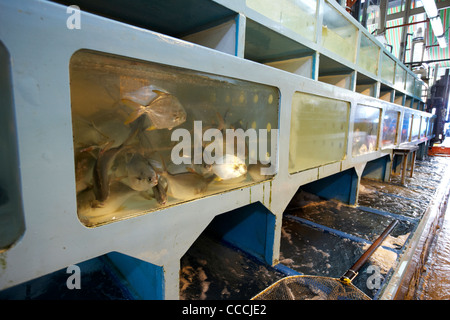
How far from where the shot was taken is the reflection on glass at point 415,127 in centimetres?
529

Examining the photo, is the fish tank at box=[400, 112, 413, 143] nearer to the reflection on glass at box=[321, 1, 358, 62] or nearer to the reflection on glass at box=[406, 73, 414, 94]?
the reflection on glass at box=[406, 73, 414, 94]

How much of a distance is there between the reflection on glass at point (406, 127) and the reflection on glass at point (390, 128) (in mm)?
516

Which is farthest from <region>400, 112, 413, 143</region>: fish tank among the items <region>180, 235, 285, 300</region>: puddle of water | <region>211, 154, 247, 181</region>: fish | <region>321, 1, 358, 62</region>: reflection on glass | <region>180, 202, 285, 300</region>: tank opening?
<region>211, 154, 247, 181</region>: fish

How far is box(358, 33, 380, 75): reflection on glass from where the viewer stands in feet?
9.19

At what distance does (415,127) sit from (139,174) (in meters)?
6.82

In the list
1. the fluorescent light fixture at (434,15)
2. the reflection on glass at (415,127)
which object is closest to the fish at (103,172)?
the fluorescent light fixture at (434,15)

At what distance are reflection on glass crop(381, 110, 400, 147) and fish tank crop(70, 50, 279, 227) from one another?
3119mm

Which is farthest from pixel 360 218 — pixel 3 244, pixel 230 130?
pixel 3 244

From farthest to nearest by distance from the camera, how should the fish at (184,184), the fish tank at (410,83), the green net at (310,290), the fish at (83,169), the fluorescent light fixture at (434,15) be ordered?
the fish tank at (410,83), the fluorescent light fixture at (434,15), the green net at (310,290), the fish at (184,184), the fish at (83,169)

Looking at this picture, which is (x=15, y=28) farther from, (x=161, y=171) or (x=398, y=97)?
(x=398, y=97)

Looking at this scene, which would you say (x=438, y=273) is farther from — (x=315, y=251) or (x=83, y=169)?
(x=83, y=169)

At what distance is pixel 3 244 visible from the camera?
649mm

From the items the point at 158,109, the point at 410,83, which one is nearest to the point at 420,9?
the point at 410,83

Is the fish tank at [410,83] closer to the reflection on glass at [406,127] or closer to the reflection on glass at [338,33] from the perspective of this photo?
the reflection on glass at [406,127]
